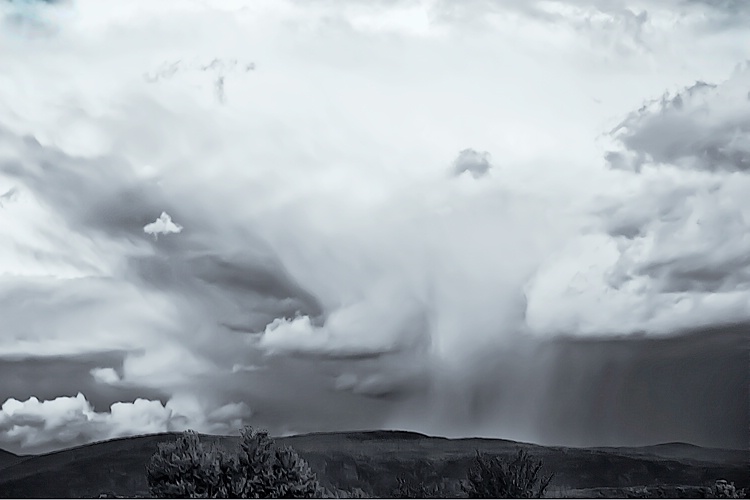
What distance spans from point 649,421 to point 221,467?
646 cm

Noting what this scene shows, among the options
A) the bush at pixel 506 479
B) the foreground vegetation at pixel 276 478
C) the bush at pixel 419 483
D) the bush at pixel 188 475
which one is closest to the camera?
the bush at pixel 188 475

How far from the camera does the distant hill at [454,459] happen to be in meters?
12.1

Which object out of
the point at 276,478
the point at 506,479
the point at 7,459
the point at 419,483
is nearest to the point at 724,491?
the point at 506,479

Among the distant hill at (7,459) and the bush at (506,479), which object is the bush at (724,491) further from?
the distant hill at (7,459)

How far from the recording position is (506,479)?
11.3 metres

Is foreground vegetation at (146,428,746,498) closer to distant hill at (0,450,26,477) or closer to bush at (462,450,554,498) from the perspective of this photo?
bush at (462,450,554,498)

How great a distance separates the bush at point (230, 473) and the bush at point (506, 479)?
2.32 metres

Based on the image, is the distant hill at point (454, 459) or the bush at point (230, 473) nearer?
the bush at point (230, 473)

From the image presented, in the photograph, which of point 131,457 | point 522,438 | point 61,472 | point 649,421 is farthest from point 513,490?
point 61,472

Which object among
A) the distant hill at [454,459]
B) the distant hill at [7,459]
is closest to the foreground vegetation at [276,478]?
the distant hill at [454,459]

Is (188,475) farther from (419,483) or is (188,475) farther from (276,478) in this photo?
(419,483)

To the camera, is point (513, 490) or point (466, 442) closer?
point (513, 490)

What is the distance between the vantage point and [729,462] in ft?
Answer: 40.3

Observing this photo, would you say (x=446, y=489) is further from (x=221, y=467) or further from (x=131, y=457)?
(x=131, y=457)
